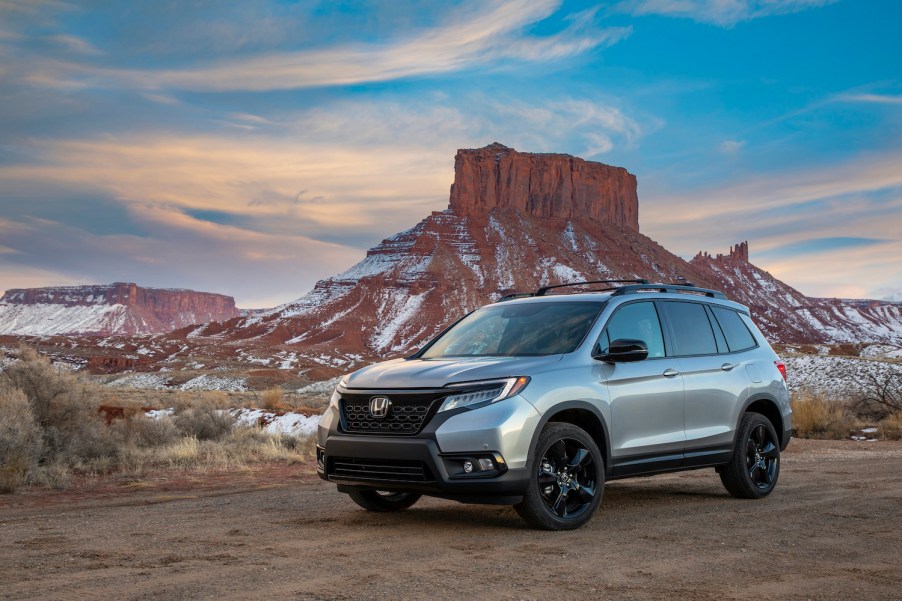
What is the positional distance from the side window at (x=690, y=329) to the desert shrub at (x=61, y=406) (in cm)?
1008

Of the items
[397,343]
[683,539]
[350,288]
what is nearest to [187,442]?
[683,539]

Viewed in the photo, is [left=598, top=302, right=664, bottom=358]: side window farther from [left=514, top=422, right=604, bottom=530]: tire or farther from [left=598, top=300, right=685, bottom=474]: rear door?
[left=514, top=422, right=604, bottom=530]: tire

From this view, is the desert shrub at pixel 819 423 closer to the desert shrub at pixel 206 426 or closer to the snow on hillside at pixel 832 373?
the snow on hillside at pixel 832 373

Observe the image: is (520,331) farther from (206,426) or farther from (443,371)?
(206,426)

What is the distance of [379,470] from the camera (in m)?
6.77

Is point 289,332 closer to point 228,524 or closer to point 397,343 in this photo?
point 397,343

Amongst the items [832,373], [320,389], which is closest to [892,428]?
[832,373]

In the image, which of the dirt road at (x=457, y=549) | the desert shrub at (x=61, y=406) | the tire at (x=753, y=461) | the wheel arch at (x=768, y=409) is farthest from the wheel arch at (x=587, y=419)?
the desert shrub at (x=61, y=406)

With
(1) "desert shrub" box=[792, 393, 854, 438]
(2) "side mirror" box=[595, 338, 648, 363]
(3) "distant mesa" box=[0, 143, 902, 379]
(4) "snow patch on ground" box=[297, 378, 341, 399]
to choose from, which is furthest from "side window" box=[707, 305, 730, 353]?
(3) "distant mesa" box=[0, 143, 902, 379]

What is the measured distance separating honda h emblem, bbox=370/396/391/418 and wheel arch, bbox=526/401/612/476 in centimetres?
121

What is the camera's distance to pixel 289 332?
429 feet

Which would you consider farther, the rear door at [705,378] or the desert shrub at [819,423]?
the desert shrub at [819,423]

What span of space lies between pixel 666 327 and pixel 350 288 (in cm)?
13632

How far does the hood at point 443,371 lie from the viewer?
6.66 m
